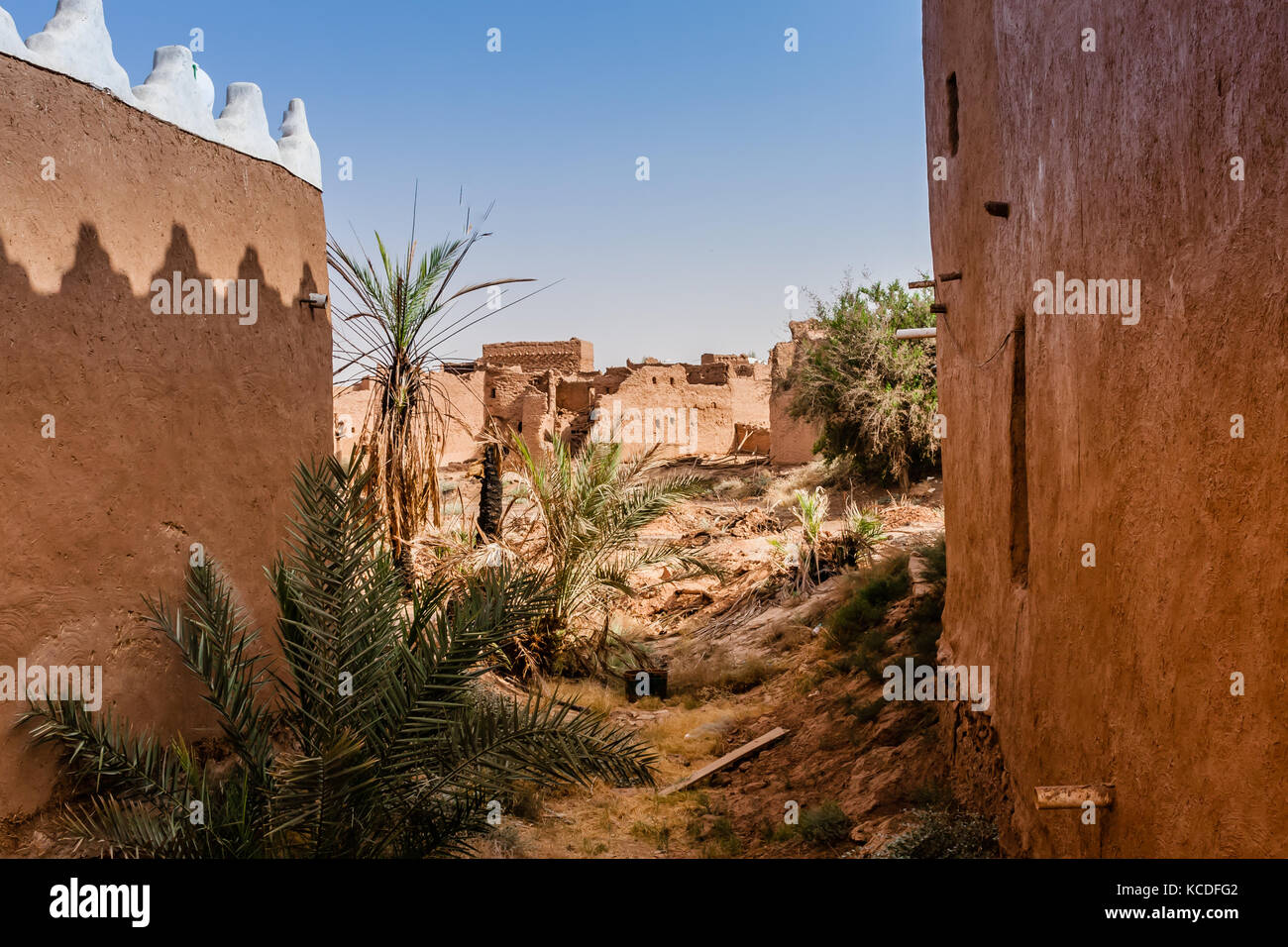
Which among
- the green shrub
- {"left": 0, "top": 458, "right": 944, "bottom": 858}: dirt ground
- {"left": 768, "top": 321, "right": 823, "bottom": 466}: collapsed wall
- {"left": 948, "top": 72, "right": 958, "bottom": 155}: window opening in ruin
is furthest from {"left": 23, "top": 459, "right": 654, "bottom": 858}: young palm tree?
{"left": 768, "top": 321, "right": 823, "bottom": 466}: collapsed wall

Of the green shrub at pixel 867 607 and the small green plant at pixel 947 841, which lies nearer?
the small green plant at pixel 947 841

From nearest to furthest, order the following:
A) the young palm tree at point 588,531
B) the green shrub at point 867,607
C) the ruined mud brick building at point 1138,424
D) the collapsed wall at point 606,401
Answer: the ruined mud brick building at point 1138,424 < the young palm tree at point 588,531 < the green shrub at point 867,607 < the collapsed wall at point 606,401

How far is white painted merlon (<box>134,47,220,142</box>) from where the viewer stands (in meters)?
4.95

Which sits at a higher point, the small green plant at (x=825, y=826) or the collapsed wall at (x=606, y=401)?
the collapsed wall at (x=606, y=401)

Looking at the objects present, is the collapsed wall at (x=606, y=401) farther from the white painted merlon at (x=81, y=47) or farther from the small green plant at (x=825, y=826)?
the white painted merlon at (x=81, y=47)

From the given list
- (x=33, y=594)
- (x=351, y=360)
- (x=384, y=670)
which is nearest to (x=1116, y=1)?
(x=384, y=670)

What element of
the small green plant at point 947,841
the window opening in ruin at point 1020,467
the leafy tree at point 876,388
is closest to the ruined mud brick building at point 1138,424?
the window opening in ruin at point 1020,467

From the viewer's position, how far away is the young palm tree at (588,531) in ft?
30.6

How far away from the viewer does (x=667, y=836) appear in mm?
6523

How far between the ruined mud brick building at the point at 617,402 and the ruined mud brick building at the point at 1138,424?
18438mm
